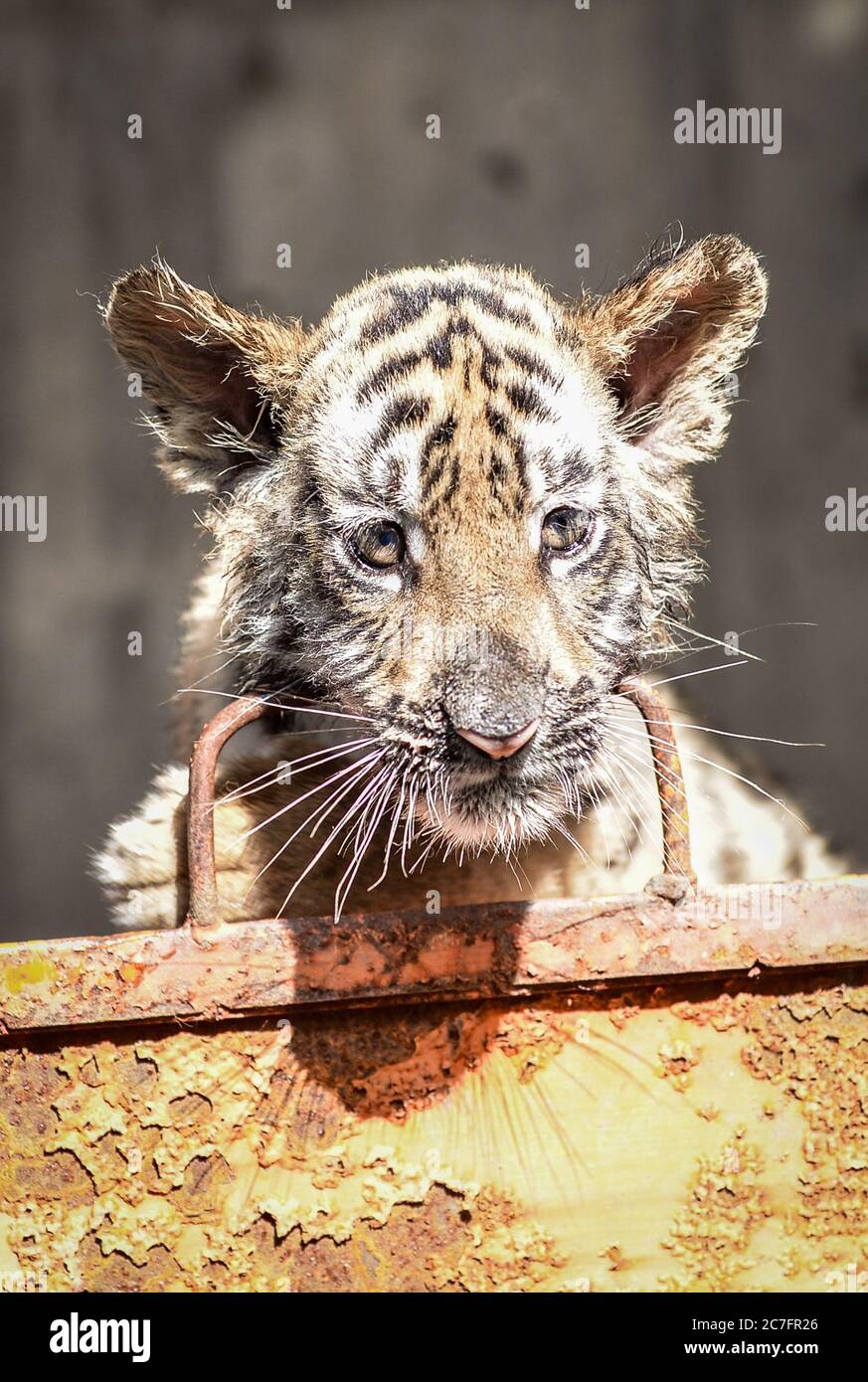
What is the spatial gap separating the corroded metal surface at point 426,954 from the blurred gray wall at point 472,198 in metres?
3.30

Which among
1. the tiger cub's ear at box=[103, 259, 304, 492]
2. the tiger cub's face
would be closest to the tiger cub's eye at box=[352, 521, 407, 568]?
the tiger cub's face

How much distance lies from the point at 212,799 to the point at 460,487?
2.38 ft

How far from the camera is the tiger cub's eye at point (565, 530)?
93.3 inches

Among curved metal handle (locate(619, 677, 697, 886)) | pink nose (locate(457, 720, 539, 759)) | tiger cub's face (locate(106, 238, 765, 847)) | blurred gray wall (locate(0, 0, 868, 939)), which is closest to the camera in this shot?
curved metal handle (locate(619, 677, 697, 886))

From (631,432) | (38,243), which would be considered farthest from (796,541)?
(38,243)

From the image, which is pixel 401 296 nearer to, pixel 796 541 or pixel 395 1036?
pixel 395 1036

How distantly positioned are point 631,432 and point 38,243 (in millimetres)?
3515

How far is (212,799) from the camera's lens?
189 cm

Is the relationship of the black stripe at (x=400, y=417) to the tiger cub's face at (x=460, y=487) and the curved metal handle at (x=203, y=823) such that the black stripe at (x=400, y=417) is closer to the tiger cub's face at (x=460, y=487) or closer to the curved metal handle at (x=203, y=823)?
the tiger cub's face at (x=460, y=487)

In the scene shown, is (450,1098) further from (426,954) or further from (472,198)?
(472,198)

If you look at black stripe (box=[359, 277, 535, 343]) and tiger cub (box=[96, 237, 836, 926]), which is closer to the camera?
tiger cub (box=[96, 237, 836, 926])

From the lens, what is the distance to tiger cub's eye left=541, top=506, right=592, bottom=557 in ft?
7.77

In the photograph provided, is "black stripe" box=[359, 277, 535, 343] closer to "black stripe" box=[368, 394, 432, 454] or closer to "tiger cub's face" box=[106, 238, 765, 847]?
"tiger cub's face" box=[106, 238, 765, 847]

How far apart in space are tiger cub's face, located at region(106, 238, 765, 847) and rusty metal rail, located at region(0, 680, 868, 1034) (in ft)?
1.08
